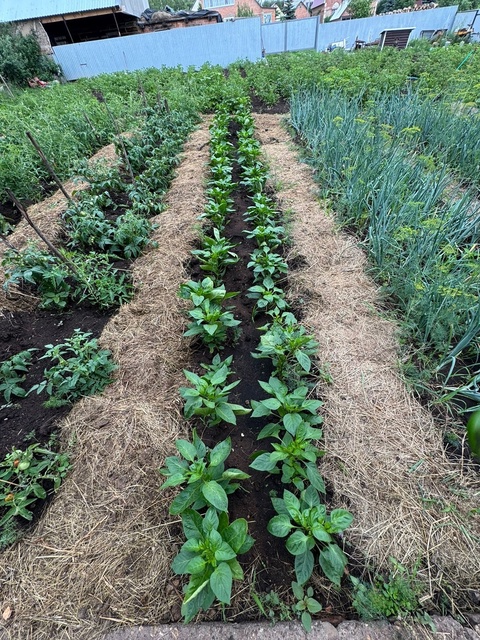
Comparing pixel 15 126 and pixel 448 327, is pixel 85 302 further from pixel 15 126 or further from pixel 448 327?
pixel 15 126

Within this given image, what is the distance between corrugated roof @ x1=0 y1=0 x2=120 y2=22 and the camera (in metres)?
14.1

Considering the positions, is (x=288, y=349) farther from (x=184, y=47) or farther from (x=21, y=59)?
(x=21, y=59)

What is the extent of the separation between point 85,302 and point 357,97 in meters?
5.02

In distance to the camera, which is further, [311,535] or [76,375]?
[76,375]

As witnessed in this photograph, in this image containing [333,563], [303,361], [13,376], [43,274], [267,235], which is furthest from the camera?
[267,235]

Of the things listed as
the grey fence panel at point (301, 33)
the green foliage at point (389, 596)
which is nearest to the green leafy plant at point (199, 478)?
the green foliage at point (389, 596)

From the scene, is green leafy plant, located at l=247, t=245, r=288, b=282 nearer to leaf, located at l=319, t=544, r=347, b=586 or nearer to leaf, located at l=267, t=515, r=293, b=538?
leaf, located at l=267, t=515, r=293, b=538

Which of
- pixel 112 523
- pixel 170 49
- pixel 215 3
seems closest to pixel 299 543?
pixel 112 523

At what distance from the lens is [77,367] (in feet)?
5.95

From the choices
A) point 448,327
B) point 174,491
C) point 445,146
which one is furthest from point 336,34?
point 174,491

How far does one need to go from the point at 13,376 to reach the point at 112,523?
1.14m

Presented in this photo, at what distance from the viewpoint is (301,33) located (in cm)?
1612

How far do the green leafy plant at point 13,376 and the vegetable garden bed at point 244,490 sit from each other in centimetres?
38

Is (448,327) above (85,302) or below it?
above
